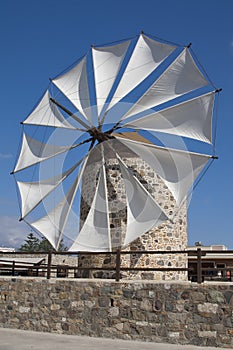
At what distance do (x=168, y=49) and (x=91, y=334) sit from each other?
7.90 m

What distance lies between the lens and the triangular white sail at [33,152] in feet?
43.3

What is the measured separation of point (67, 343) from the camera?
855cm

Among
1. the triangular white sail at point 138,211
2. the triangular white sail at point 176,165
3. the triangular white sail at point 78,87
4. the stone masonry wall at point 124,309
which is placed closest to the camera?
the stone masonry wall at point 124,309

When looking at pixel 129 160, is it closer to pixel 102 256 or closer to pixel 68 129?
pixel 68 129

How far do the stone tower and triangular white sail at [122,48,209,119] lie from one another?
191 cm

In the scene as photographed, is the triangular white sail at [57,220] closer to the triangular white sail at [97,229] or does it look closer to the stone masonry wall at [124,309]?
the triangular white sail at [97,229]

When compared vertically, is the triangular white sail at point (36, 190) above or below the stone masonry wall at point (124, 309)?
above

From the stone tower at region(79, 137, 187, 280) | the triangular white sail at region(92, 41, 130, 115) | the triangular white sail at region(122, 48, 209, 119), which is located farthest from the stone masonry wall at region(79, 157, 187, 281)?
the triangular white sail at region(92, 41, 130, 115)

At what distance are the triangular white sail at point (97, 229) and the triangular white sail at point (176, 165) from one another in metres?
1.75

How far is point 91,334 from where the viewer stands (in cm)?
942

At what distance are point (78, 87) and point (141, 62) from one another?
7.06 ft

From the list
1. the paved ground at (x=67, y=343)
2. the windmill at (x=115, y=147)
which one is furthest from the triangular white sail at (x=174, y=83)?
the paved ground at (x=67, y=343)

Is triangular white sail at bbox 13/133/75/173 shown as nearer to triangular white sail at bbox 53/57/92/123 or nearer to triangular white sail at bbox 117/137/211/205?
triangular white sail at bbox 53/57/92/123

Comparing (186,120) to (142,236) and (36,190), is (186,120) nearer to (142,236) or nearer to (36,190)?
(142,236)
